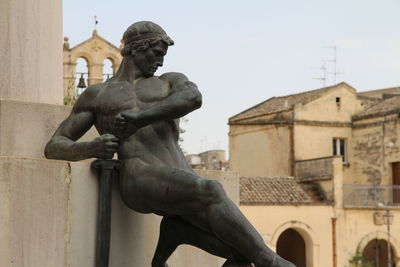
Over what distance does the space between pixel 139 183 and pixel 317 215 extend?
34070 millimetres

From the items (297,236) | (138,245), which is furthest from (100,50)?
(138,245)

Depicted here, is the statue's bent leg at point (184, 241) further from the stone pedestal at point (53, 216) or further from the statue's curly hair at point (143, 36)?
the statue's curly hair at point (143, 36)

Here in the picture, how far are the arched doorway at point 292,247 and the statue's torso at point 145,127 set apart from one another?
115 ft

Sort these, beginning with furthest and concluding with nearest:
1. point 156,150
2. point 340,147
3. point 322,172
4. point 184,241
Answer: point 340,147 < point 322,172 < point 184,241 < point 156,150

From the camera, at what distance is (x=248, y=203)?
125 ft

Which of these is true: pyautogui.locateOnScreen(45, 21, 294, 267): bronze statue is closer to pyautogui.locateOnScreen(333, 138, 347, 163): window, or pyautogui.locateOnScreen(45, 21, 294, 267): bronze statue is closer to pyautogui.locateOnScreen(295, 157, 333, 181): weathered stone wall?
pyautogui.locateOnScreen(295, 157, 333, 181): weathered stone wall

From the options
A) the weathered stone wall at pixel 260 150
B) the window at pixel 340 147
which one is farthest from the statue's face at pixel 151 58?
the window at pixel 340 147

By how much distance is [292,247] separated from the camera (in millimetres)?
42031

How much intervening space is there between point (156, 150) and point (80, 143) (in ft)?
1.56

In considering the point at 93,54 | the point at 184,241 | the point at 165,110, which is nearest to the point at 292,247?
the point at 93,54

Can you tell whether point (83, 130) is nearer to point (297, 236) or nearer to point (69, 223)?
point (69, 223)

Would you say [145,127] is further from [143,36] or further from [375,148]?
[375,148]

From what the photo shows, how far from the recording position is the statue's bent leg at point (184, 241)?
236 inches

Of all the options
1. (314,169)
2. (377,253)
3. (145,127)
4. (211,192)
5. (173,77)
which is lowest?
(377,253)
